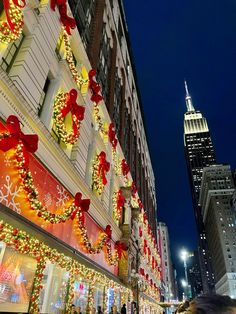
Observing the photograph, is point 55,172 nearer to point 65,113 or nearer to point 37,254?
point 65,113

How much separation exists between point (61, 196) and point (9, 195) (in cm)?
362

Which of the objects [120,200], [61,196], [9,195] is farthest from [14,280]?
[120,200]

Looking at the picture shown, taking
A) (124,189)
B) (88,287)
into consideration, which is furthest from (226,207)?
(88,287)

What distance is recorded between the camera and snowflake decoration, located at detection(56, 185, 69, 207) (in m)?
11.6

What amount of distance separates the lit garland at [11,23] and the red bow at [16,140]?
2.74m

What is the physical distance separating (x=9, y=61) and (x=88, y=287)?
1159 centimetres

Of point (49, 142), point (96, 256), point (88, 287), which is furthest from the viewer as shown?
point (96, 256)

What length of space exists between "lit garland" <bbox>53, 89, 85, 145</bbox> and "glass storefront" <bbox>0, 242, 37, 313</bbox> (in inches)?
227

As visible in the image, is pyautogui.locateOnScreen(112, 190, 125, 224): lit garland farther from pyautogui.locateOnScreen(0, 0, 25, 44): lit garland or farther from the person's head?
the person's head

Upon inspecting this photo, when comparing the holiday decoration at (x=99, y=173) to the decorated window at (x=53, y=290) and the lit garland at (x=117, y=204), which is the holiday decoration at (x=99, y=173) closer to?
the lit garland at (x=117, y=204)

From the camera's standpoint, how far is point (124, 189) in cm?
2355

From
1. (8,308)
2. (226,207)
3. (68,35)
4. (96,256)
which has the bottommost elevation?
(8,308)

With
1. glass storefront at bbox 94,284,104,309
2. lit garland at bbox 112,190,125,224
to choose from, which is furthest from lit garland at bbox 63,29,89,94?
glass storefront at bbox 94,284,104,309

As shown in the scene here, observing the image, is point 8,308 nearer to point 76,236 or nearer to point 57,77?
point 76,236
